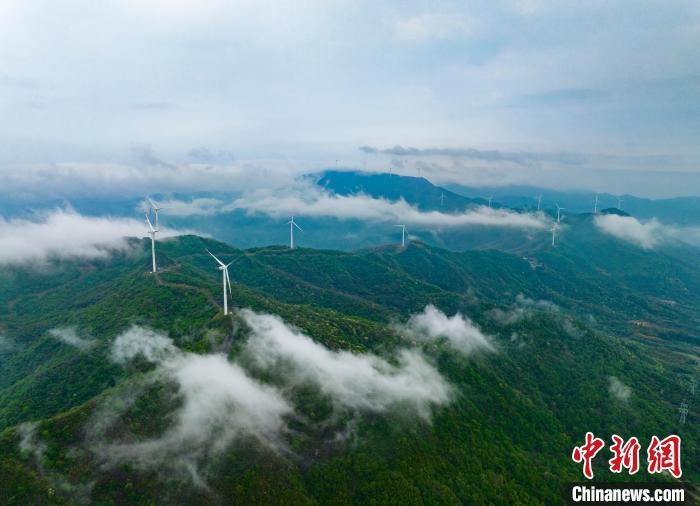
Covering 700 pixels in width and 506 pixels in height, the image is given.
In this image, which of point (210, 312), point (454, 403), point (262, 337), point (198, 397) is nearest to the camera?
point (198, 397)

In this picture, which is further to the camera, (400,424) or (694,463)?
(694,463)

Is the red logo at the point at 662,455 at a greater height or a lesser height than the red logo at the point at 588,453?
greater

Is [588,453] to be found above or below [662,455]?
below

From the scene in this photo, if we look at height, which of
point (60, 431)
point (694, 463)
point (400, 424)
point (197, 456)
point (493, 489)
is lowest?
point (694, 463)

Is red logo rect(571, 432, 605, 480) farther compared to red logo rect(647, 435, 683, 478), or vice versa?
red logo rect(571, 432, 605, 480)

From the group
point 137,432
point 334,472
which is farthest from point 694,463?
point 137,432

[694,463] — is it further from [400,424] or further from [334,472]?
[334,472]

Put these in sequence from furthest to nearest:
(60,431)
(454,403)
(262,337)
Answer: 1. (454,403)
2. (262,337)
3. (60,431)

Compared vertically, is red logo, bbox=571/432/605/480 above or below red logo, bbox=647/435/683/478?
below

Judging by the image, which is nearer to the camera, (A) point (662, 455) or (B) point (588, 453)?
(A) point (662, 455)

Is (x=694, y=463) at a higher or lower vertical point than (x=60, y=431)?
lower

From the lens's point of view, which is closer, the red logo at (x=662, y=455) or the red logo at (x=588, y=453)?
the red logo at (x=662, y=455)
